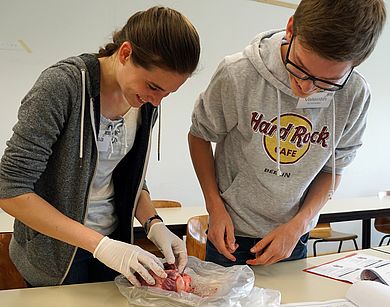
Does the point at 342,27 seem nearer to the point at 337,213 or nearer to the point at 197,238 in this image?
the point at 197,238

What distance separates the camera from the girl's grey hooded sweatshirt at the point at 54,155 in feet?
2.97

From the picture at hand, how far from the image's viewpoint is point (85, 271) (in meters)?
1.15

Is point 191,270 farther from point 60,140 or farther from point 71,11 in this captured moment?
point 71,11

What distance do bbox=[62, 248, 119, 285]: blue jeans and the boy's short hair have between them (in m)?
0.72

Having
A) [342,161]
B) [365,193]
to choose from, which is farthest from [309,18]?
[365,193]

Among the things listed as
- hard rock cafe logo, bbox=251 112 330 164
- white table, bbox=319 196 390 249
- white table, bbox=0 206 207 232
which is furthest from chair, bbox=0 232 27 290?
white table, bbox=319 196 390 249

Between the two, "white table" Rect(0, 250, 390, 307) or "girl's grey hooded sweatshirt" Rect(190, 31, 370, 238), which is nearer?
"white table" Rect(0, 250, 390, 307)

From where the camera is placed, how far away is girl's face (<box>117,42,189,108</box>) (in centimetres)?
96

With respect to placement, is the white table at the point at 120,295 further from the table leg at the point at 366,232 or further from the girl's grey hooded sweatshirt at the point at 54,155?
the table leg at the point at 366,232

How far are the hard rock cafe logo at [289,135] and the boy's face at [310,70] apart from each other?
0.12 meters

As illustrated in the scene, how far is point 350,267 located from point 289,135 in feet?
1.40

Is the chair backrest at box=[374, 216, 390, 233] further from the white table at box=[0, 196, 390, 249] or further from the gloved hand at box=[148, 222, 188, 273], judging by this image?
the gloved hand at box=[148, 222, 188, 273]

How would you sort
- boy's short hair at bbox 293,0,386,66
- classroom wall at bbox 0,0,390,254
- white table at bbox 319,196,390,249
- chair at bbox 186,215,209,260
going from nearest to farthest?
boy's short hair at bbox 293,0,386,66, chair at bbox 186,215,209,260, white table at bbox 319,196,390,249, classroom wall at bbox 0,0,390,254

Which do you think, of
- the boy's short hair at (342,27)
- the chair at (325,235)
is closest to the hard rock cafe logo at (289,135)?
the boy's short hair at (342,27)
